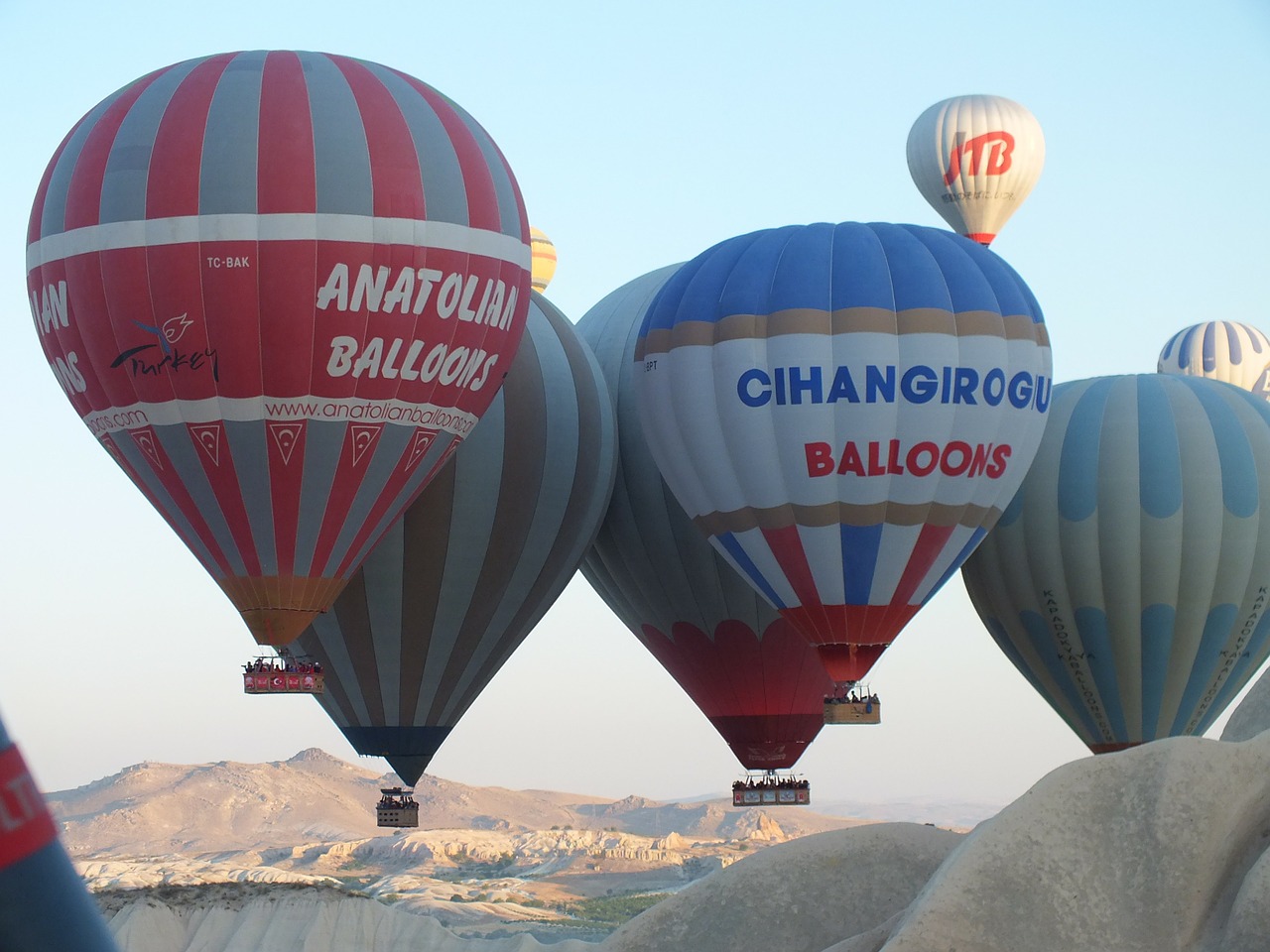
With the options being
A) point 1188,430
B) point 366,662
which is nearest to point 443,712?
point 366,662

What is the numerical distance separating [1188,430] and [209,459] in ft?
49.1

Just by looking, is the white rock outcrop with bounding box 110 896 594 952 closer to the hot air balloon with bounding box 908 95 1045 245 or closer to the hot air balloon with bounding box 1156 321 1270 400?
the hot air balloon with bounding box 908 95 1045 245

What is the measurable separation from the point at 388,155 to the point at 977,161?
53.1 ft

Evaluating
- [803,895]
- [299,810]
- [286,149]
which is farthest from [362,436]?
[299,810]

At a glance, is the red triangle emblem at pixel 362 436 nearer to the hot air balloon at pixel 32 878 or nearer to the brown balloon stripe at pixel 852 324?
the brown balloon stripe at pixel 852 324

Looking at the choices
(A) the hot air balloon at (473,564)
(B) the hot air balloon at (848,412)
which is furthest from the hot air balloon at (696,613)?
(B) the hot air balloon at (848,412)

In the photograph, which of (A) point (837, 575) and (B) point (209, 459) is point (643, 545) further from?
(B) point (209, 459)

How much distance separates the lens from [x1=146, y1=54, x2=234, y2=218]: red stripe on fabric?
23.3 metres

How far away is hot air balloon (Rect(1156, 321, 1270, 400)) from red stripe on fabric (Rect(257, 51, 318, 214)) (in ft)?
95.9

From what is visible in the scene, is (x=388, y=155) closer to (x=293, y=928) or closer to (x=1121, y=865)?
(x=1121, y=865)

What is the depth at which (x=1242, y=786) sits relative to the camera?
541 inches

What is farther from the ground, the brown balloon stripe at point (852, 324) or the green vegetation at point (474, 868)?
the brown balloon stripe at point (852, 324)

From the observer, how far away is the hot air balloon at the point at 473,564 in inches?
1094

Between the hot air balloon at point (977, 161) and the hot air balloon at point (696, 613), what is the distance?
7.61 meters
